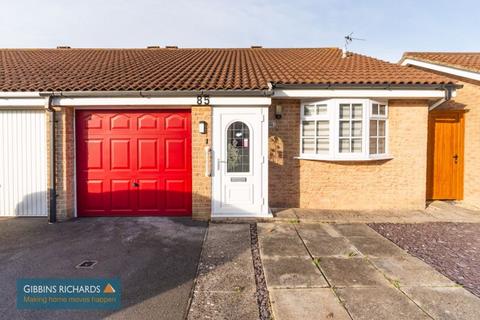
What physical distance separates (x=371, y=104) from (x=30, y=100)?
8.24 meters

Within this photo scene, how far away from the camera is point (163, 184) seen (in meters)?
6.50

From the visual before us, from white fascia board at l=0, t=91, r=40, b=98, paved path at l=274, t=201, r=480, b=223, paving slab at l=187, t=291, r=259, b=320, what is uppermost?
white fascia board at l=0, t=91, r=40, b=98

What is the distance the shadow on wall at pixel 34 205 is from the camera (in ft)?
21.3

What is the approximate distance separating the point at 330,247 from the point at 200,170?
3210 mm

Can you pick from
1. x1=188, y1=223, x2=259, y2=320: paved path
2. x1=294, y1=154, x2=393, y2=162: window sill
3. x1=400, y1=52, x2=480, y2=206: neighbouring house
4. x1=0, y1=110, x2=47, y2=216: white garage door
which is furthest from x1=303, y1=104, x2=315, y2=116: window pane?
x1=0, y1=110, x2=47, y2=216: white garage door

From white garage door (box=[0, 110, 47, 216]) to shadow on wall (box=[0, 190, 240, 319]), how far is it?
0.57m

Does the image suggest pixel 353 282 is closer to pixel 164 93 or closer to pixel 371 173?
pixel 371 173

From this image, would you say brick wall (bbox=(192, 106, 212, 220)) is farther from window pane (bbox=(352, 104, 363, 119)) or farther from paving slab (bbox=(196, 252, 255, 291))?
window pane (bbox=(352, 104, 363, 119))

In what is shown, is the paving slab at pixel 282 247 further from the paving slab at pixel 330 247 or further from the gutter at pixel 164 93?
the gutter at pixel 164 93

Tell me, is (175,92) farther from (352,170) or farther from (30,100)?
(352,170)

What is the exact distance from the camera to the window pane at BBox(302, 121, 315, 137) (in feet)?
22.8

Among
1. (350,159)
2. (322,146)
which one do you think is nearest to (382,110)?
(350,159)

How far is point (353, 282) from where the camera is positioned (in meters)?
3.53

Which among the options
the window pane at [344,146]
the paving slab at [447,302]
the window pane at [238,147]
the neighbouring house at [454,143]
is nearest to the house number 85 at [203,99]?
the window pane at [238,147]
